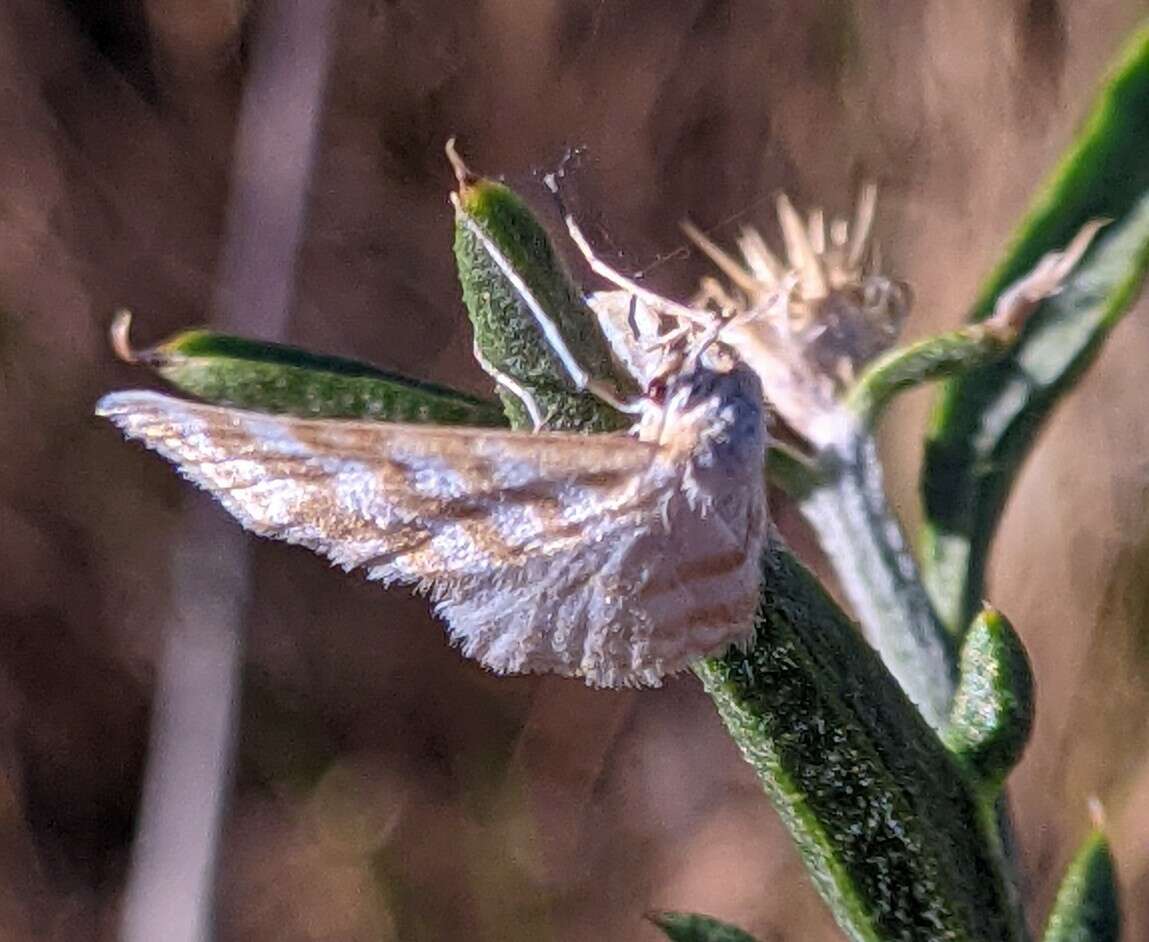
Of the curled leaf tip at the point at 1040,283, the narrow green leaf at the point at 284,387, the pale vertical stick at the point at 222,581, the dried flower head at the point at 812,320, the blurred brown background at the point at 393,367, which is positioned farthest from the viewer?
the blurred brown background at the point at 393,367

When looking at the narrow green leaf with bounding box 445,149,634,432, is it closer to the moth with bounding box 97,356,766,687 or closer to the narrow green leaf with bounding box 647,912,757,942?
the moth with bounding box 97,356,766,687

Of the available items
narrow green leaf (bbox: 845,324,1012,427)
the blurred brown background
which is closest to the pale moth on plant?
narrow green leaf (bbox: 845,324,1012,427)

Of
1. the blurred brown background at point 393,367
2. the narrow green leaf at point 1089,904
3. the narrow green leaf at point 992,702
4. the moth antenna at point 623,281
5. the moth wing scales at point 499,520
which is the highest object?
the blurred brown background at point 393,367

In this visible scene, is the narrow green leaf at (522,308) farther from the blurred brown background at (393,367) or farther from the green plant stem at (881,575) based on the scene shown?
the blurred brown background at (393,367)

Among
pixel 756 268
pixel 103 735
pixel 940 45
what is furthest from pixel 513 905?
pixel 940 45

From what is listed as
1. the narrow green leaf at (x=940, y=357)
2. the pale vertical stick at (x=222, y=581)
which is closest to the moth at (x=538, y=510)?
the narrow green leaf at (x=940, y=357)

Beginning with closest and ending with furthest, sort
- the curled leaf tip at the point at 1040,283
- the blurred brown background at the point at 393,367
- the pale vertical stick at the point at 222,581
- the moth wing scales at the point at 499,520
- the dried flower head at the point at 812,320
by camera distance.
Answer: the moth wing scales at the point at 499,520, the curled leaf tip at the point at 1040,283, the dried flower head at the point at 812,320, the pale vertical stick at the point at 222,581, the blurred brown background at the point at 393,367

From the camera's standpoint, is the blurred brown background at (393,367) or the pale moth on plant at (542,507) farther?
the blurred brown background at (393,367)
